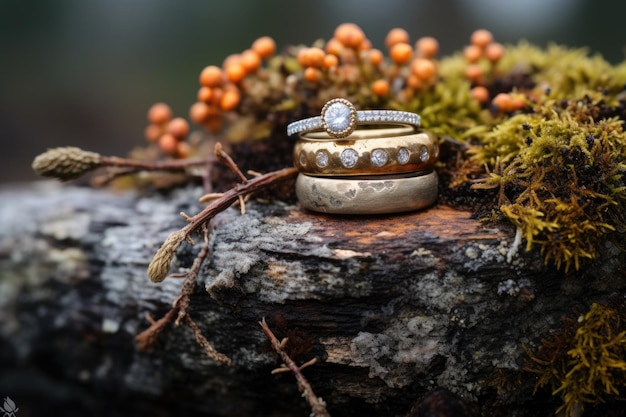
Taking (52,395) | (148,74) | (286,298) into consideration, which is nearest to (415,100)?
(286,298)

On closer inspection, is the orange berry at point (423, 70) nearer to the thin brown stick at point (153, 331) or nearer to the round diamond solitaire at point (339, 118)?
the round diamond solitaire at point (339, 118)

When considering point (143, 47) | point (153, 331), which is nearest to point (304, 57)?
point (153, 331)

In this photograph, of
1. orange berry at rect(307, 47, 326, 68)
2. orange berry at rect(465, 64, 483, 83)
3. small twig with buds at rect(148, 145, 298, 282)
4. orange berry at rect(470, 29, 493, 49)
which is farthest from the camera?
orange berry at rect(470, 29, 493, 49)

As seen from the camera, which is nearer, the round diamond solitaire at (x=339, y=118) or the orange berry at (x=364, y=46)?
the round diamond solitaire at (x=339, y=118)

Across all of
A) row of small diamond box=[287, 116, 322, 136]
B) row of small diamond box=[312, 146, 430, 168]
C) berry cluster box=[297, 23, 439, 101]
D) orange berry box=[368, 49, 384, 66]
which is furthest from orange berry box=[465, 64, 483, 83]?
row of small diamond box=[287, 116, 322, 136]

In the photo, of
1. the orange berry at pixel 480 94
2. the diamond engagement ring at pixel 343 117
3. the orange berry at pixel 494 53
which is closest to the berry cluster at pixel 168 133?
the diamond engagement ring at pixel 343 117

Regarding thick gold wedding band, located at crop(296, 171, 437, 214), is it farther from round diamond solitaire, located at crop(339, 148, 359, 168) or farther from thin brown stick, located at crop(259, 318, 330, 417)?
thin brown stick, located at crop(259, 318, 330, 417)

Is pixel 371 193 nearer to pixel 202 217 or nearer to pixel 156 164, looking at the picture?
pixel 202 217
